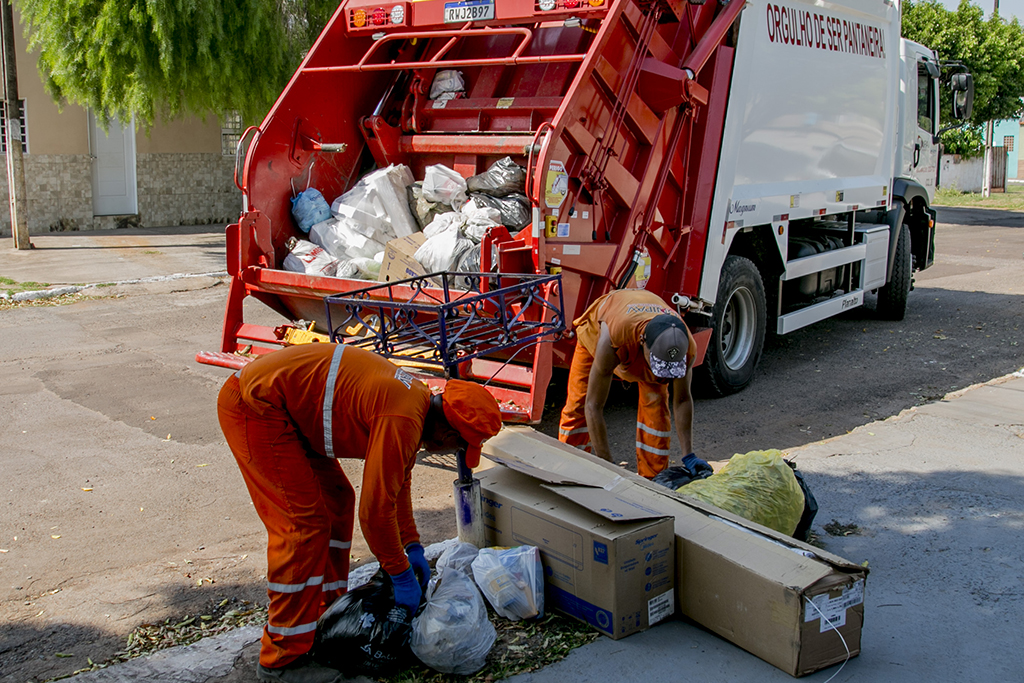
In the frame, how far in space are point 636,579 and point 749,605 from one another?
0.38 metres

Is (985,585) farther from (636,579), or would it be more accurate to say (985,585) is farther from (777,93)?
(777,93)

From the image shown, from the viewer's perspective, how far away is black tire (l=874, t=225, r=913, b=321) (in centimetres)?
888

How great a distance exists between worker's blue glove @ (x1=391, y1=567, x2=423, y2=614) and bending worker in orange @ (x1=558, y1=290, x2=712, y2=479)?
1.41 metres

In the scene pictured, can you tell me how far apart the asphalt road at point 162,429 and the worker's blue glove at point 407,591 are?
92 centimetres

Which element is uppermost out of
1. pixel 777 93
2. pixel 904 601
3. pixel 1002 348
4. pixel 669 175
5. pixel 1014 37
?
→ pixel 1014 37

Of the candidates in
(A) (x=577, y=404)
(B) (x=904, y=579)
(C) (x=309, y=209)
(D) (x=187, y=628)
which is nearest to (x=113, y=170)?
(C) (x=309, y=209)

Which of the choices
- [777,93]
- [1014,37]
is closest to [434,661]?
[777,93]

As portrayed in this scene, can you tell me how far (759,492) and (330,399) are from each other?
181 centimetres

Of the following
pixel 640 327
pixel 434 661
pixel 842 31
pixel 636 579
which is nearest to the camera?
pixel 434 661

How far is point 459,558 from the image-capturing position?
347cm

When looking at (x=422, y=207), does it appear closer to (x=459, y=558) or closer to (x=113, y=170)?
(x=459, y=558)

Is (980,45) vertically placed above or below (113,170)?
above

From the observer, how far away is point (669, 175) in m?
5.73

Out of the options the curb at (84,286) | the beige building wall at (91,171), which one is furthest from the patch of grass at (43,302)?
the beige building wall at (91,171)
